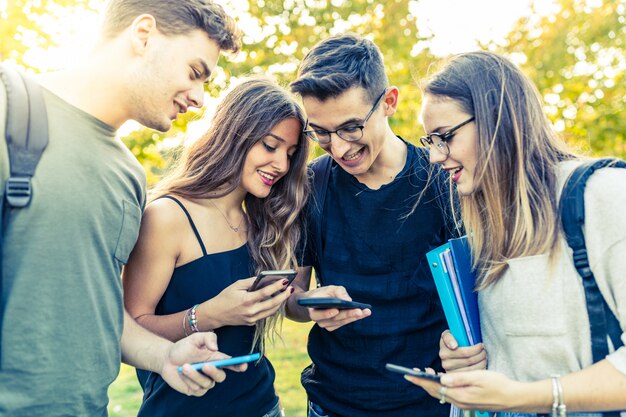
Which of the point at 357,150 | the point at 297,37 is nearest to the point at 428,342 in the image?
the point at 357,150

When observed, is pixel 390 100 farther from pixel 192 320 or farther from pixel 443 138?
pixel 192 320

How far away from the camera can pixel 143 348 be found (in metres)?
2.67

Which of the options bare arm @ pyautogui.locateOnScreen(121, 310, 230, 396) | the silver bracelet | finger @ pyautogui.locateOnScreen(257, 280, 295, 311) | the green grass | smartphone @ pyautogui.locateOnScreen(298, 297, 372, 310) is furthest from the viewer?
the green grass

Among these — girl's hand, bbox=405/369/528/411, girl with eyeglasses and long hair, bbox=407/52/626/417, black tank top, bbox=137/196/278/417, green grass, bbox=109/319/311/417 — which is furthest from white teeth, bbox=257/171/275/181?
green grass, bbox=109/319/311/417

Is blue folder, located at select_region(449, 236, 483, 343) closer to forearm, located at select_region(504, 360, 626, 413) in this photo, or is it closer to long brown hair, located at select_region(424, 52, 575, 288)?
long brown hair, located at select_region(424, 52, 575, 288)

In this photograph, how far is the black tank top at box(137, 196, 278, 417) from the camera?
283 cm

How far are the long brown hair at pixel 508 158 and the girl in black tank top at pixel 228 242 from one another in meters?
0.94

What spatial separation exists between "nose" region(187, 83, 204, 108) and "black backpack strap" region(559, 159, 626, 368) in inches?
59.6

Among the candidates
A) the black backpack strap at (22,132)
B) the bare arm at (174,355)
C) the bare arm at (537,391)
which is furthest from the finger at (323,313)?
the black backpack strap at (22,132)

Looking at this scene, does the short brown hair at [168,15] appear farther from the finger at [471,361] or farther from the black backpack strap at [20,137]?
the finger at [471,361]

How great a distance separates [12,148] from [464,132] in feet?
5.44

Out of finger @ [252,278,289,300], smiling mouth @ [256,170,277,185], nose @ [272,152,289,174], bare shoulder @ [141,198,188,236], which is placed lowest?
finger @ [252,278,289,300]

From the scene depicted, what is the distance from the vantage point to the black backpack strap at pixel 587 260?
6.93ft

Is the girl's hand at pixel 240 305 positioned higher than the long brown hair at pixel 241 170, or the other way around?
the long brown hair at pixel 241 170
